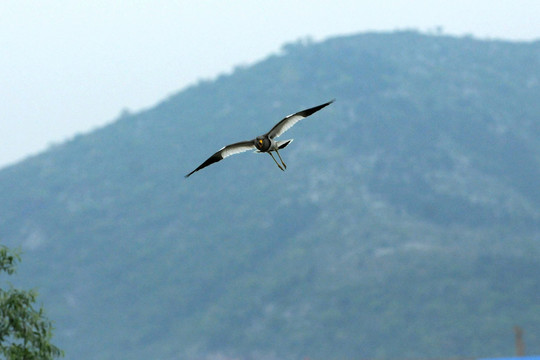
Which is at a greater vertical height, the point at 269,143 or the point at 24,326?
the point at 24,326

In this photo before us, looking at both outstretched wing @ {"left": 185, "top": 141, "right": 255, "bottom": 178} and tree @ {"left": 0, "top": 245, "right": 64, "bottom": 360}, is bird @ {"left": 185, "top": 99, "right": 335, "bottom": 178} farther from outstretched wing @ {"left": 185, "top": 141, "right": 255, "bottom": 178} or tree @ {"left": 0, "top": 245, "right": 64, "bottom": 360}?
tree @ {"left": 0, "top": 245, "right": 64, "bottom": 360}

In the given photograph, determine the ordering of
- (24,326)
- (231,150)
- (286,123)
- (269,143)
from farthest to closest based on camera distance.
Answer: (24,326)
(231,150)
(286,123)
(269,143)

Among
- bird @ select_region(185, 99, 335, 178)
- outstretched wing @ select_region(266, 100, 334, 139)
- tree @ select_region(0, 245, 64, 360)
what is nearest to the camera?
bird @ select_region(185, 99, 335, 178)

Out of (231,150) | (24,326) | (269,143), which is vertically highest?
(24,326)

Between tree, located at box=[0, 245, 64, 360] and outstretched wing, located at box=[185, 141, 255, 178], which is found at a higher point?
tree, located at box=[0, 245, 64, 360]

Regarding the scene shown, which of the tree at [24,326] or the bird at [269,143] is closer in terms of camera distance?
the bird at [269,143]

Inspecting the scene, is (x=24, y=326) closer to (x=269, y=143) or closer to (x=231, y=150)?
(x=231, y=150)

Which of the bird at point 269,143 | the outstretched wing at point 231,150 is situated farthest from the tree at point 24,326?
the bird at point 269,143

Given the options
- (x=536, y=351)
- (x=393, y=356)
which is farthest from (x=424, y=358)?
(x=536, y=351)

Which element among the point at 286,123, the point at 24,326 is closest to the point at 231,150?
the point at 286,123

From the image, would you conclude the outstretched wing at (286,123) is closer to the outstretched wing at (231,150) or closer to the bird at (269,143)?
the bird at (269,143)

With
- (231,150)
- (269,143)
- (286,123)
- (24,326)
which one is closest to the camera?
(269,143)

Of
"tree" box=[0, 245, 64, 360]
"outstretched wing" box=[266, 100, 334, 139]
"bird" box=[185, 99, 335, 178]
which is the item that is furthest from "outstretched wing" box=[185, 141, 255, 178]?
"tree" box=[0, 245, 64, 360]

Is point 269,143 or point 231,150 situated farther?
point 231,150
